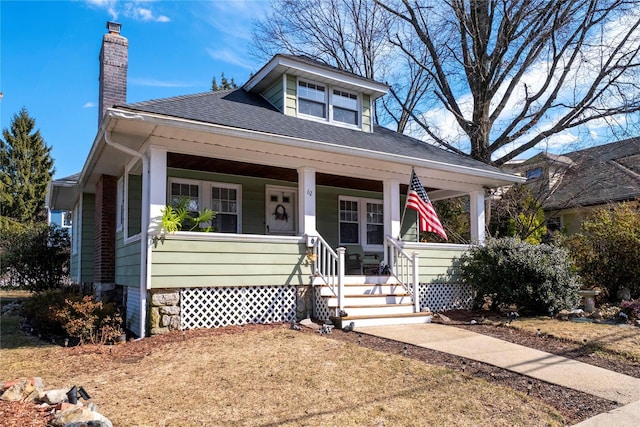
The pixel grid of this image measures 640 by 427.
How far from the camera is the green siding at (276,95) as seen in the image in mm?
11406

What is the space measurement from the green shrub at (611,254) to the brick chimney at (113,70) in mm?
12064

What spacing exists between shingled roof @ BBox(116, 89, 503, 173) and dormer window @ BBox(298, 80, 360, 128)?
463mm

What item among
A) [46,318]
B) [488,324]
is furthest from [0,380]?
[488,324]

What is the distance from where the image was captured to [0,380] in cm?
532

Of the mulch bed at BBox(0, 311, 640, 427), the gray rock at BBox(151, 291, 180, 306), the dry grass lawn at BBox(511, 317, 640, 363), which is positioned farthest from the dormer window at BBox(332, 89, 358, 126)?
the dry grass lawn at BBox(511, 317, 640, 363)

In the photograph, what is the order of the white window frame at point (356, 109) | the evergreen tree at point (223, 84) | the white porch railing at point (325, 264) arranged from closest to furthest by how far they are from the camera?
the white porch railing at point (325, 264) → the white window frame at point (356, 109) → the evergreen tree at point (223, 84)

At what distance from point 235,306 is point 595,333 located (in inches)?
236

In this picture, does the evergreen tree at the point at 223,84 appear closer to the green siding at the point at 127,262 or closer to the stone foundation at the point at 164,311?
the green siding at the point at 127,262

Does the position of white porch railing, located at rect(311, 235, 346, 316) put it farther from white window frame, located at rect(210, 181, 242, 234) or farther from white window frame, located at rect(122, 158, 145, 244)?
white window frame, located at rect(122, 158, 145, 244)

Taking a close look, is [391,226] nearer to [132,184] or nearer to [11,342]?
[132,184]

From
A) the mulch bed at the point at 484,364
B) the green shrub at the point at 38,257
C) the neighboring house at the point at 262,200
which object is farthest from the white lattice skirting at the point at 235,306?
the green shrub at the point at 38,257

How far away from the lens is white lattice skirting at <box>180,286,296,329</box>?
8016 mm

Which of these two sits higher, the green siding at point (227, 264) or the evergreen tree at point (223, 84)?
the evergreen tree at point (223, 84)

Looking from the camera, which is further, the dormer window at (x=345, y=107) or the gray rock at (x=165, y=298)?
the dormer window at (x=345, y=107)
